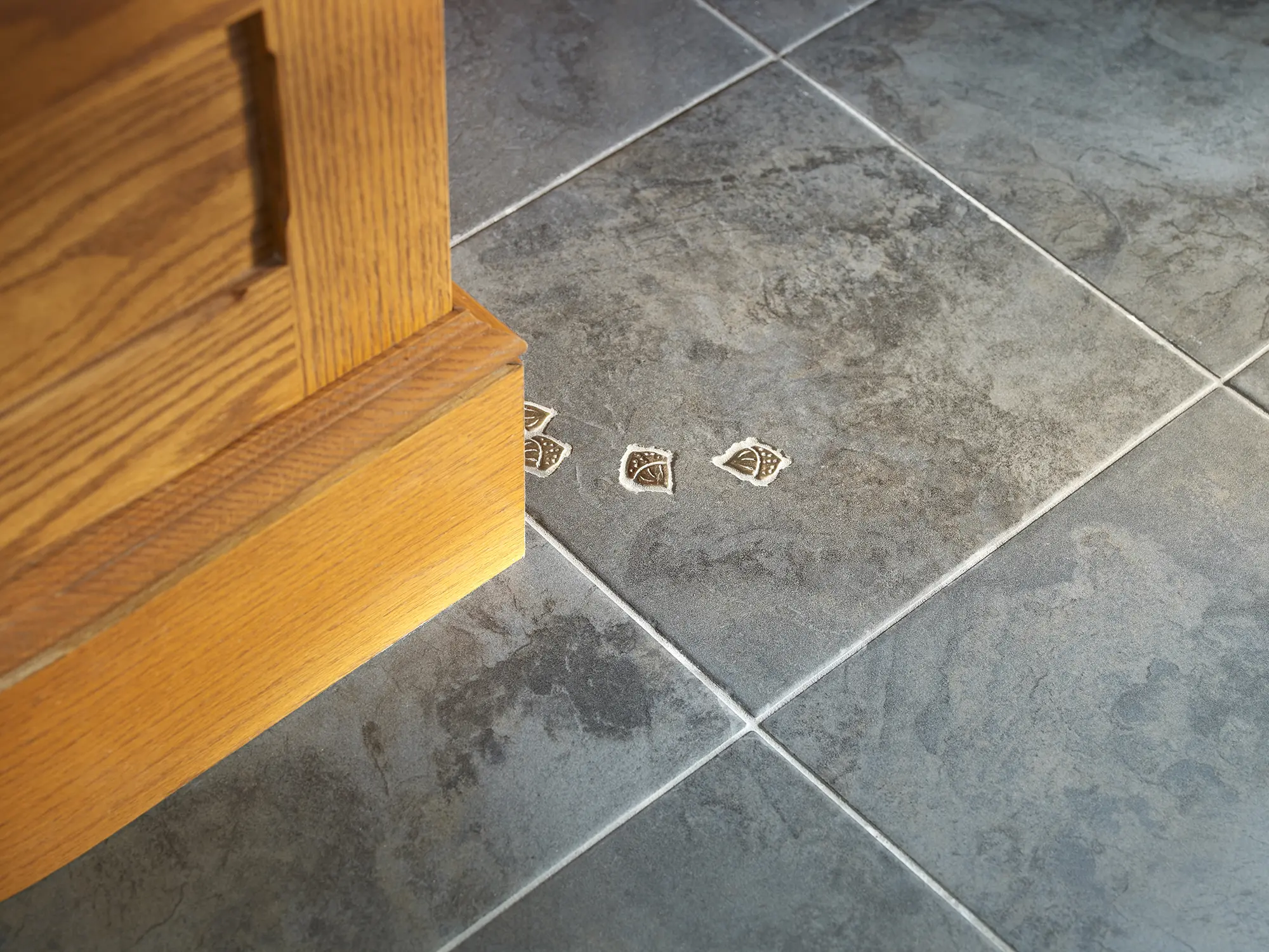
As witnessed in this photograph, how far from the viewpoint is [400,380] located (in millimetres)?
1144

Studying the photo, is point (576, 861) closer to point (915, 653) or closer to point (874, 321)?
point (915, 653)

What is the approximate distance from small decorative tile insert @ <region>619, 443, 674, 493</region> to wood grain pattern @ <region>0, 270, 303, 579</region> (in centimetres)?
55

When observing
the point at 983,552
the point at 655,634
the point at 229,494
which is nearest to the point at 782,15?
the point at 983,552

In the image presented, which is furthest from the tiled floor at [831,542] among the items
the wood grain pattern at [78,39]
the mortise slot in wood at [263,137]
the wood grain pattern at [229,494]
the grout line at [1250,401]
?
the wood grain pattern at [78,39]

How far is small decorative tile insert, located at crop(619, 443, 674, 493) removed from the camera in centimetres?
154

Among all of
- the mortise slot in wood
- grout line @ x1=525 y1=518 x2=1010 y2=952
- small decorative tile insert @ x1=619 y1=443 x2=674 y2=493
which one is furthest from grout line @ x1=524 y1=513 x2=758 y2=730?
the mortise slot in wood

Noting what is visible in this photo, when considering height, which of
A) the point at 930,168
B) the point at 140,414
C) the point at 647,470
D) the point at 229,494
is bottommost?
the point at 647,470

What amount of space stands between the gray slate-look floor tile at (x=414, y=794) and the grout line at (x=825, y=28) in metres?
0.91

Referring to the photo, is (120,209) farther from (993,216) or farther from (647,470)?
(993,216)

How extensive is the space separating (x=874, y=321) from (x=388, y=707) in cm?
74

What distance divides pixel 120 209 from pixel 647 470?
79cm

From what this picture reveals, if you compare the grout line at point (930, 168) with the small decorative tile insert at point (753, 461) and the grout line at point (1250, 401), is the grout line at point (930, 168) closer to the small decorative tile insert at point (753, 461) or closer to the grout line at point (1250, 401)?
the grout line at point (1250, 401)

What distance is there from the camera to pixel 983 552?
1.51 m

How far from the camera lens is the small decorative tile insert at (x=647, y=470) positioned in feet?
5.05
